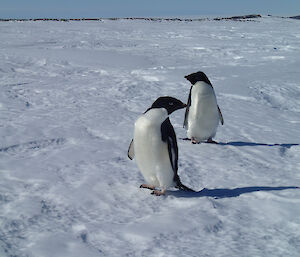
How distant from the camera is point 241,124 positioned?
13.3 feet

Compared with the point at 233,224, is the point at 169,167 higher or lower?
higher

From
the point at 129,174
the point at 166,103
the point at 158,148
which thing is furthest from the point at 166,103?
the point at 129,174

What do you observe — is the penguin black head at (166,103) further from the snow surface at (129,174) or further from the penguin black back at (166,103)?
the snow surface at (129,174)

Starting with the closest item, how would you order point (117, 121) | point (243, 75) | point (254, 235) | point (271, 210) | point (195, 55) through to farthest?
point (254, 235) → point (271, 210) → point (117, 121) → point (243, 75) → point (195, 55)

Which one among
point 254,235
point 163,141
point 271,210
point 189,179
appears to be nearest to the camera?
point 254,235

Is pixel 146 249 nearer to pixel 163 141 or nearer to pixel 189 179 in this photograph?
pixel 163 141

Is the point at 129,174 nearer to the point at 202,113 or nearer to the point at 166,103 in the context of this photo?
the point at 166,103

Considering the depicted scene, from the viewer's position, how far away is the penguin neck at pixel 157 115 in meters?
2.23

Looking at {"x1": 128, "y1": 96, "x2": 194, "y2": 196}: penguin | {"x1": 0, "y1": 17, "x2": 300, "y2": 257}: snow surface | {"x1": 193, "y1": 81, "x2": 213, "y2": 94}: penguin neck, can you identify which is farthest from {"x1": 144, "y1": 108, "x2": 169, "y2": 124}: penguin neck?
{"x1": 193, "y1": 81, "x2": 213, "y2": 94}: penguin neck

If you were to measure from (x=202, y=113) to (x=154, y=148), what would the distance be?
1308 mm

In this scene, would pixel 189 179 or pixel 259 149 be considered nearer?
pixel 189 179

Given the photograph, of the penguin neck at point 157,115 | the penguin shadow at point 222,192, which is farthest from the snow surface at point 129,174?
Result: the penguin neck at point 157,115

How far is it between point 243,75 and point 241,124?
3161 millimetres

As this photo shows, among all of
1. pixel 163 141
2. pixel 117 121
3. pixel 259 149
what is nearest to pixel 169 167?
pixel 163 141
